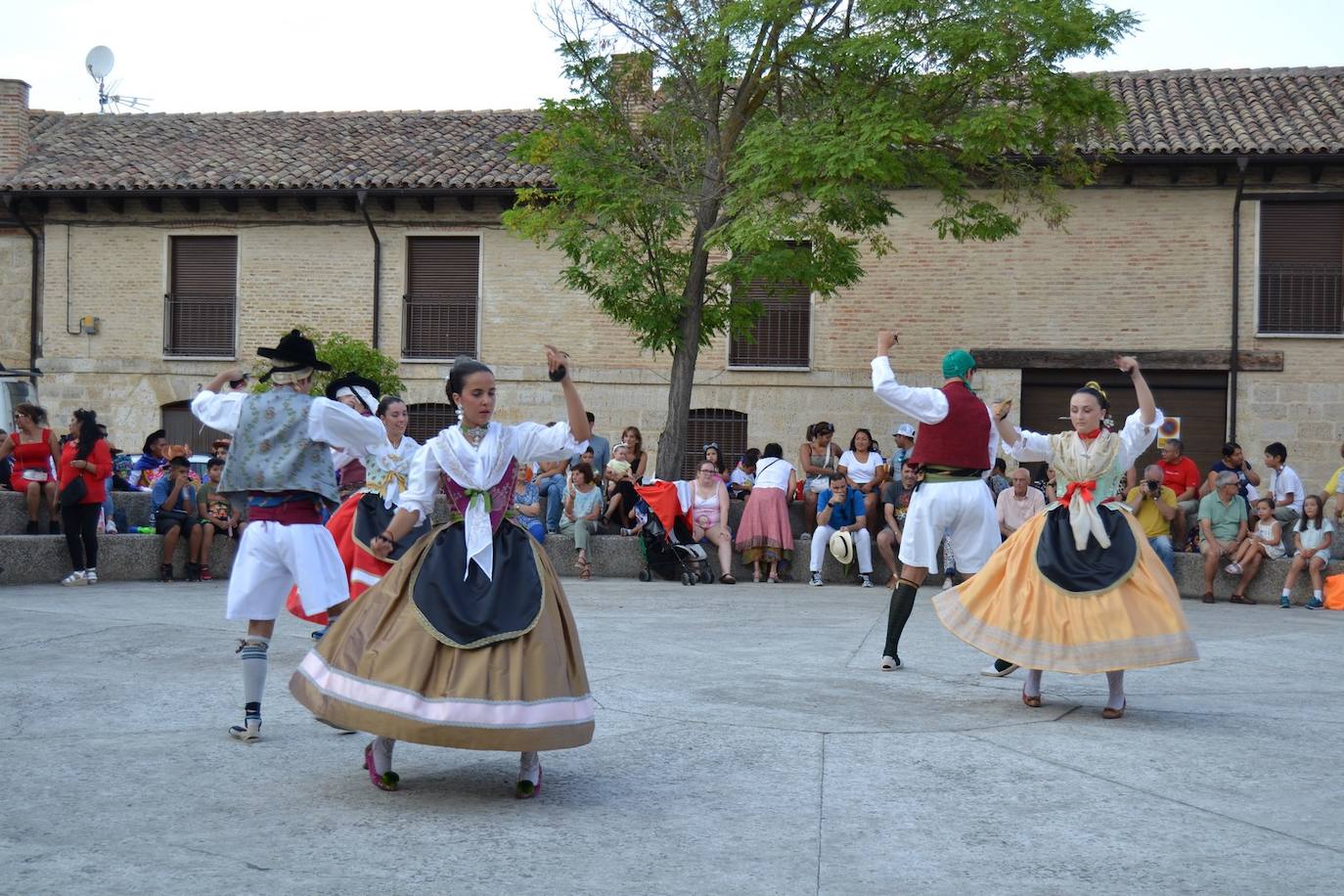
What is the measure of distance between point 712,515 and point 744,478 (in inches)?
49.8

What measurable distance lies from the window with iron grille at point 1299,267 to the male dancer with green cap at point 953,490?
17.1m

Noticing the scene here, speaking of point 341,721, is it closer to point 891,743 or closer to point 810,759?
point 810,759

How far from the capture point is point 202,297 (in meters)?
27.8

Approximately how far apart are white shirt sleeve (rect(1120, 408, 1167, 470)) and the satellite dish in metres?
33.2

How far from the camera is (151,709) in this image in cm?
748

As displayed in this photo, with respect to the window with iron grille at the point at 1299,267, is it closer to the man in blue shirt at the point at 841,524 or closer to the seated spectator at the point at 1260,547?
the seated spectator at the point at 1260,547

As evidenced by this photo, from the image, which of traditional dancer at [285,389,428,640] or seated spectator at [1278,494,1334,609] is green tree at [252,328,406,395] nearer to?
seated spectator at [1278,494,1334,609]

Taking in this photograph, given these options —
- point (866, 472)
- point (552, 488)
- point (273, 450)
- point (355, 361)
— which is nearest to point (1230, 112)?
point (866, 472)

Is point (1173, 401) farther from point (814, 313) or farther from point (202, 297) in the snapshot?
point (202, 297)

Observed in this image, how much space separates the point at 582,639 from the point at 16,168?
22077 mm

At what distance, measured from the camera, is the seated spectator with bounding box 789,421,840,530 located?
17422 mm

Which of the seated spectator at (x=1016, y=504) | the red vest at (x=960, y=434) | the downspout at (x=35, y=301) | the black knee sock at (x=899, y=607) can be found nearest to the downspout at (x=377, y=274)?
the downspout at (x=35, y=301)

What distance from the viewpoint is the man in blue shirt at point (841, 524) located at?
1675cm

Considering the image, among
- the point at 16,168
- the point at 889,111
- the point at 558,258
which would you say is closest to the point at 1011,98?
the point at 889,111
